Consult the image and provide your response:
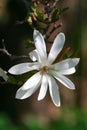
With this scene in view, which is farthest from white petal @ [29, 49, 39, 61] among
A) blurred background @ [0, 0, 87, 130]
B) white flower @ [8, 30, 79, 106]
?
blurred background @ [0, 0, 87, 130]

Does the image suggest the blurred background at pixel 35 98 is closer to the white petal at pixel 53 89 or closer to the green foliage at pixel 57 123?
the green foliage at pixel 57 123

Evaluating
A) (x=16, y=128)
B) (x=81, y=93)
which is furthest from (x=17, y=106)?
(x=81, y=93)

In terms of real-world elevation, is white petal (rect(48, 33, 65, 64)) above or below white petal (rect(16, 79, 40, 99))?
above

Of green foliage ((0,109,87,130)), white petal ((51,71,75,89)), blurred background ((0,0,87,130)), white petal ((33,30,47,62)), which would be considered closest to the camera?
white petal ((33,30,47,62))

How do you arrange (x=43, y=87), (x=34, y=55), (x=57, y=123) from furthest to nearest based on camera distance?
(x=57, y=123) < (x=43, y=87) < (x=34, y=55)

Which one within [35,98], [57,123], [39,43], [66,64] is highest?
[39,43]

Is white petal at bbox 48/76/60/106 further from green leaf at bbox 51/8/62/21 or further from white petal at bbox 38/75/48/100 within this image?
green leaf at bbox 51/8/62/21

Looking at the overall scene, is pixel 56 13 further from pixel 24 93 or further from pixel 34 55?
pixel 24 93

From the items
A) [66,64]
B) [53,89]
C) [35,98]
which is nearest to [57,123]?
[35,98]
